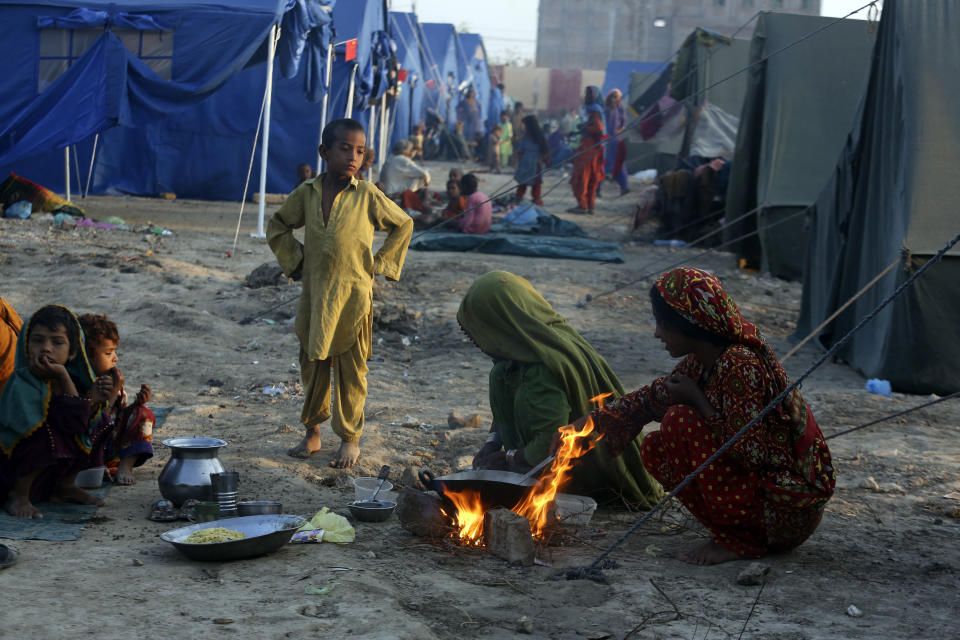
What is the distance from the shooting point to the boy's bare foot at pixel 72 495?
3.31 m

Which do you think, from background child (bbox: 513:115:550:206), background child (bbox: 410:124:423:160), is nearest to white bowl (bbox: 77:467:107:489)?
background child (bbox: 513:115:550:206)

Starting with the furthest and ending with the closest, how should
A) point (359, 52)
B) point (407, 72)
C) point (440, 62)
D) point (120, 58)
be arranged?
point (440, 62)
point (407, 72)
point (359, 52)
point (120, 58)

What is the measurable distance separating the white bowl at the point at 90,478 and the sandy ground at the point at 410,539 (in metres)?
0.08

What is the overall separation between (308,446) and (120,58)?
6428 millimetres

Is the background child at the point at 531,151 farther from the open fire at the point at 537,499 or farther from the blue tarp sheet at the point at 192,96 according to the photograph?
the open fire at the point at 537,499

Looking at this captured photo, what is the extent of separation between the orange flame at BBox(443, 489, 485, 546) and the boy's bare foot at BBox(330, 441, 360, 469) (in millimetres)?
920

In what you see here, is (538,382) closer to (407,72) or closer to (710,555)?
(710,555)

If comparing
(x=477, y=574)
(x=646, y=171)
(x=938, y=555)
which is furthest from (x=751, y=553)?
(x=646, y=171)

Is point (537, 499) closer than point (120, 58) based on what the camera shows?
Yes

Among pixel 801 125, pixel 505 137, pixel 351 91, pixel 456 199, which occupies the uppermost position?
pixel 505 137

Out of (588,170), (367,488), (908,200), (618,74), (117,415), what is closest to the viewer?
(367,488)

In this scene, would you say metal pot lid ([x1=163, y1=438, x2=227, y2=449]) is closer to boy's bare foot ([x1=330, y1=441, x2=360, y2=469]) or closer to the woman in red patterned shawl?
boy's bare foot ([x1=330, y1=441, x2=360, y2=469])

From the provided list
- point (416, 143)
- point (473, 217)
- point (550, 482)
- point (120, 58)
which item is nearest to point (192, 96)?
point (120, 58)

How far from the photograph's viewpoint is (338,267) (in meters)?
3.87
